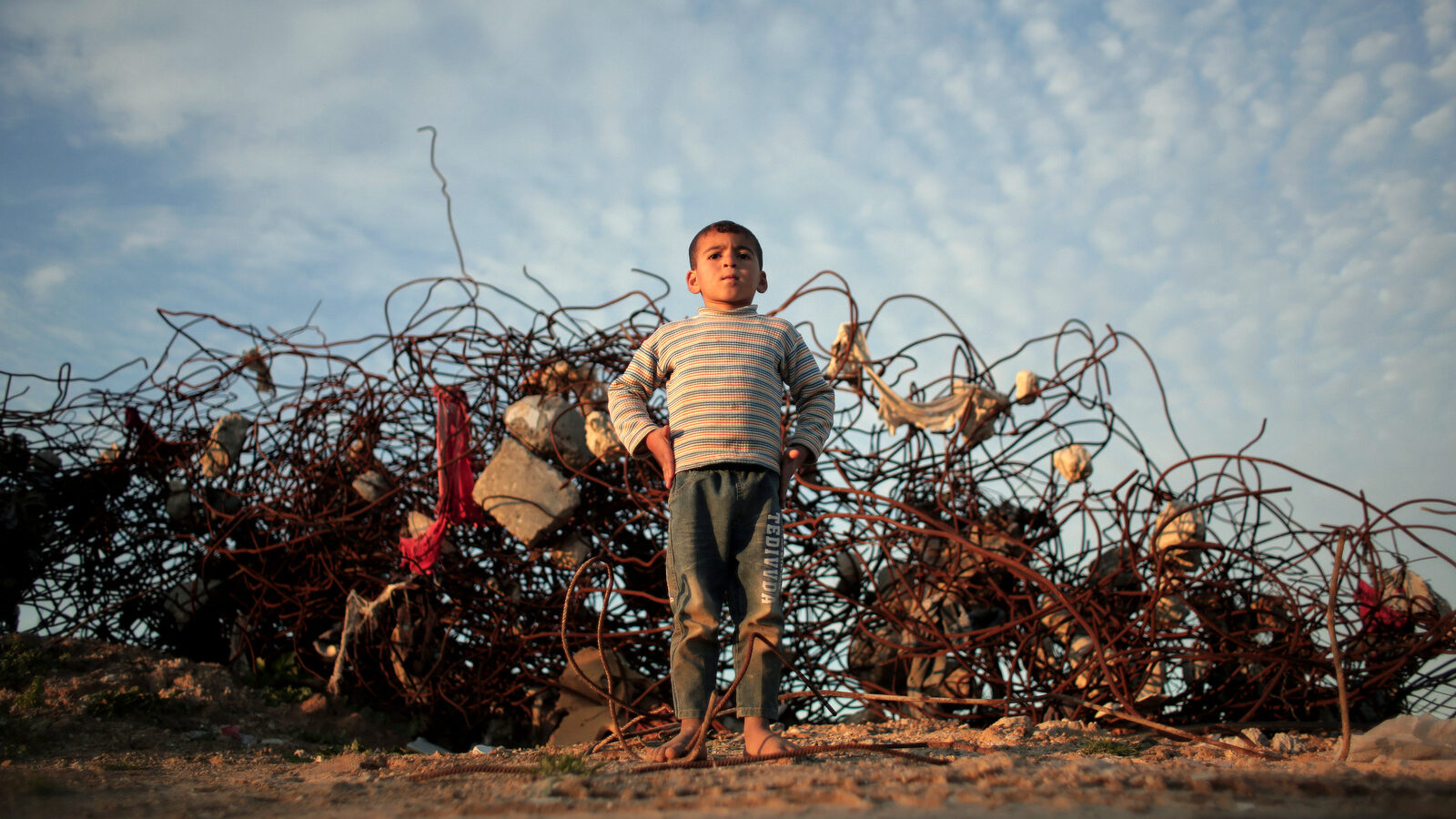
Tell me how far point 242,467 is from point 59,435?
1060 millimetres

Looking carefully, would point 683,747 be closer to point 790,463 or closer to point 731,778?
point 731,778

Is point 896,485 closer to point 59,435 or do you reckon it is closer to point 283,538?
point 283,538

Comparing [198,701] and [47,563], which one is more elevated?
[47,563]

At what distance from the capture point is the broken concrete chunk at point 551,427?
3.68 m

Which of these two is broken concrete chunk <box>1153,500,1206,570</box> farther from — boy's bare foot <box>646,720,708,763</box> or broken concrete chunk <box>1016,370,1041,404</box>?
boy's bare foot <box>646,720,708,763</box>

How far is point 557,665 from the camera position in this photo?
3.76 m

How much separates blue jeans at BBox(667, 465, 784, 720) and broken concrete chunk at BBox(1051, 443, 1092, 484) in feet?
6.65

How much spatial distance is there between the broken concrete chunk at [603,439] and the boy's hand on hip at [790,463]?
1484mm

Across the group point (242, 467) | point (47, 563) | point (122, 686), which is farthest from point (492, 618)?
point (47, 563)

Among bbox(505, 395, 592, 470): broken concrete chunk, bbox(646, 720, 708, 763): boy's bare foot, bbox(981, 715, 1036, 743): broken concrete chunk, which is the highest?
bbox(505, 395, 592, 470): broken concrete chunk

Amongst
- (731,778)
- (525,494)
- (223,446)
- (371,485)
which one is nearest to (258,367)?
(223,446)

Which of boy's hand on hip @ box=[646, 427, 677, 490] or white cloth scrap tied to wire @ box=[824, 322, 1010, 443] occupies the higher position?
white cloth scrap tied to wire @ box=[824, 322, 1010, 443]

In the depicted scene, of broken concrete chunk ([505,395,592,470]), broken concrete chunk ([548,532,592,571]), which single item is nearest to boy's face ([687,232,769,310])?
broken concrete chunk ([505,395,592,470])

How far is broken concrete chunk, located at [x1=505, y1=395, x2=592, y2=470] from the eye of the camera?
368 centimetres
